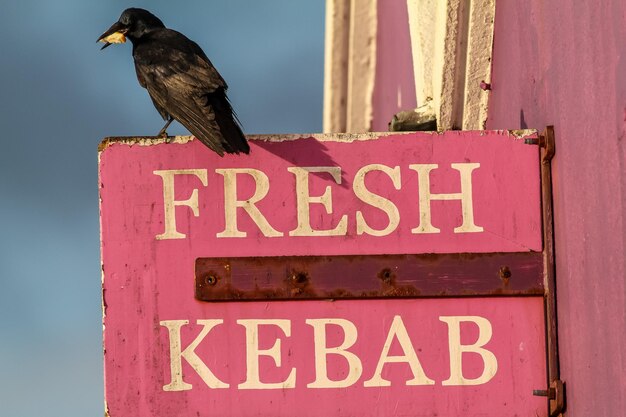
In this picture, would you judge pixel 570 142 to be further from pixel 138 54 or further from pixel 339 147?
pixel 138 54

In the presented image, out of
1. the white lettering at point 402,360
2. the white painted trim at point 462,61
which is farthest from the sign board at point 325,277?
the white painted trim at point 462,61

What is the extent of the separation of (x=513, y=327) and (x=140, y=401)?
125 cm

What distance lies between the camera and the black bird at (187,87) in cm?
523

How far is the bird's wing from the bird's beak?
2.46ft

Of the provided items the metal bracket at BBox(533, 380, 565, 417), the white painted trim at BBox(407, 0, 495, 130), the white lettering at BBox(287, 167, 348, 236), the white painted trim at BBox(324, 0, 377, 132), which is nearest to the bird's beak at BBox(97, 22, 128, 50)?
the white painted trim at BBox(407, 0, 495, 130)

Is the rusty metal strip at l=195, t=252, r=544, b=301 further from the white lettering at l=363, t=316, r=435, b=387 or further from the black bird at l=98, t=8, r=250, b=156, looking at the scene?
the black bird at l=98, t=8, r=250, b=156

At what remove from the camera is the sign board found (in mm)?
4941

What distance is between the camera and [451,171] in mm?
5098

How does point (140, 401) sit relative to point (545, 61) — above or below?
below

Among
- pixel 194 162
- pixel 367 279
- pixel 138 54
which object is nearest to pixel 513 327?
pixel 367 279

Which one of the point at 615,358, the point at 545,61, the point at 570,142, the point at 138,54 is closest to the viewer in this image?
the point at 615,358

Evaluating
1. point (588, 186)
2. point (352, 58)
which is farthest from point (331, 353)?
point (352, 58)

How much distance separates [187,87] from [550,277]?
1783 mm

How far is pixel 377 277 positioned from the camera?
503cm
